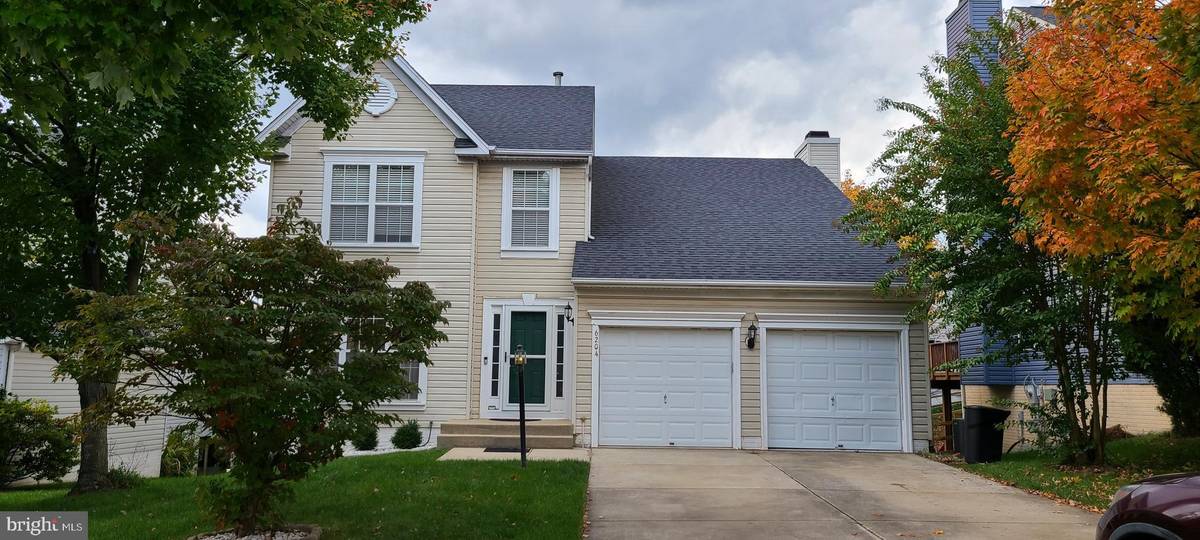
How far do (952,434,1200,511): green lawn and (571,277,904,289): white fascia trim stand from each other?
11.3ft

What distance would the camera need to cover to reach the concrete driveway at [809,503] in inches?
299

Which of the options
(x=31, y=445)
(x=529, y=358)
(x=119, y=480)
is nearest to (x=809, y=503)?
(x=529, y=358)

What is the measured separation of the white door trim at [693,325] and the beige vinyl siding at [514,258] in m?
1.02

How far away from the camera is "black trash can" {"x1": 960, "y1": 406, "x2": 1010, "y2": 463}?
12.8m

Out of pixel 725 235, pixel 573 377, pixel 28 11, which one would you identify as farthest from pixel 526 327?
pixel 28 11

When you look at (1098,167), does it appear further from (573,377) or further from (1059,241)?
(573,377)

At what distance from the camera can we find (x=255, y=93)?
1141 cm

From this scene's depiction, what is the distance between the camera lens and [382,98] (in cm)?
1557

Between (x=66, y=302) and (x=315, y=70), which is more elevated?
(x=315, y=70)

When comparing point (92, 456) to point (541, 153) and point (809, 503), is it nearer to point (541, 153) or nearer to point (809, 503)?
point (541, 153)

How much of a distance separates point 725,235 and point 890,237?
3877mm

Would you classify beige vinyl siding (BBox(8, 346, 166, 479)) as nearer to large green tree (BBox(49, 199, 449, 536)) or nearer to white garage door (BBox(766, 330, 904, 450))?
large green tree (BBox(49, 199, 449, 536))

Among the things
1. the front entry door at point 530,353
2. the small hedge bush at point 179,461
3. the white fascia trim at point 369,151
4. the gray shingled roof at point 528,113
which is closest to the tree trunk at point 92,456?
the small hedge bush at point 179,461

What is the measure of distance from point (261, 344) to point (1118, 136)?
26.1 ft
